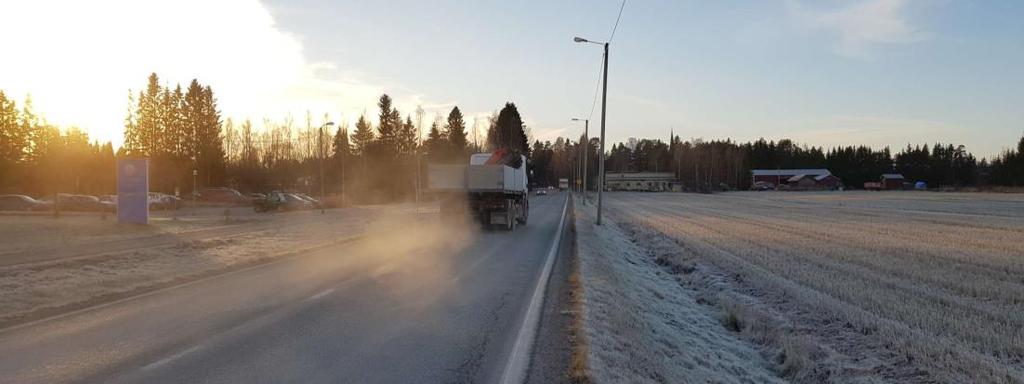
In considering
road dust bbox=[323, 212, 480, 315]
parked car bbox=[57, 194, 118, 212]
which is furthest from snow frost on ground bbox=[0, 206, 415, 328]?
parked car bbox=[57, 194, 118, 212]

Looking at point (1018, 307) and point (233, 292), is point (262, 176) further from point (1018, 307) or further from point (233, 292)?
point (1018, 307)

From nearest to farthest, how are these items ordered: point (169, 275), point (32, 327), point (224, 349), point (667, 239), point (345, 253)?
1. point (224, 349)
2. point (32, 327)
3. point (169, 275)
4. point (345, 253)
5. point (667, 239)

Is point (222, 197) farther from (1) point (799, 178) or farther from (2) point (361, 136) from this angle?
(1) point (799, 178)

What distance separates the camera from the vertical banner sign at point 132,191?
2591cm

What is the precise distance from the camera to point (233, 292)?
1053 cm

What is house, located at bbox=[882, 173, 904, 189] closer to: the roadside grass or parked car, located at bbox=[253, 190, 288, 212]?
parked car, located at bbox=[253, 190, 288, 212]

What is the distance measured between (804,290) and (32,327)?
11.0 m

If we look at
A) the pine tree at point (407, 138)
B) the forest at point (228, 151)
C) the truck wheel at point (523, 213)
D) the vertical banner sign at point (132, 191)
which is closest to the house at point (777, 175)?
the forest at point (228, 151)

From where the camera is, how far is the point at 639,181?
552 feet

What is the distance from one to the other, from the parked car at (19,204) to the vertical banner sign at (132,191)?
23.4 metres

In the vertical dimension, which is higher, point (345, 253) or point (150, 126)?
point (150, 126)

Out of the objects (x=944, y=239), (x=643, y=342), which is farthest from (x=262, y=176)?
(x=643, y=342)

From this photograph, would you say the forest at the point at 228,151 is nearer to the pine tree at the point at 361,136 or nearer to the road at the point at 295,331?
the pine tree at the point at 361,136

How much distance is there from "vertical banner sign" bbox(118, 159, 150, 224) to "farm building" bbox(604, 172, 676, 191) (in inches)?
5624
